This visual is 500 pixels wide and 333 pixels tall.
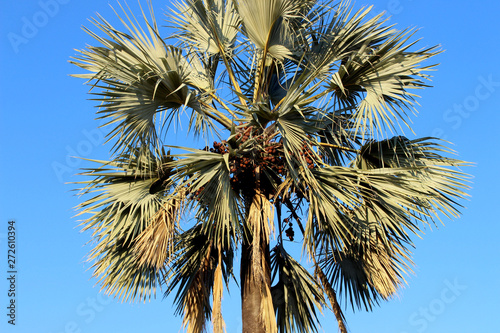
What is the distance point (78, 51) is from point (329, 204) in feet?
10.5

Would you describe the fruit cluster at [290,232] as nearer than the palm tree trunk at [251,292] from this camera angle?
No

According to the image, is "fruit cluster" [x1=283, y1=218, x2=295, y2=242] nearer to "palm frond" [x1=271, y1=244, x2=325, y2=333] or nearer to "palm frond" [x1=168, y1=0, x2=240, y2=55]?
"palm frond" [x1=271, y1=244, x2=325, y2=333]

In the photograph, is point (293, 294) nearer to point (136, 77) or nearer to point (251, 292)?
point (251, 292)

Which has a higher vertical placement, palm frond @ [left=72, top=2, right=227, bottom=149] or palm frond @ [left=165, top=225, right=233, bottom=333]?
palm frond @ [left=72, top=2, right=227, bottom=149]

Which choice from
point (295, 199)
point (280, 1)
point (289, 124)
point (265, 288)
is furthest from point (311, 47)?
point (265, 288)

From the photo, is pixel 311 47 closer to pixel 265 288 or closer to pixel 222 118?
pixel 222 118

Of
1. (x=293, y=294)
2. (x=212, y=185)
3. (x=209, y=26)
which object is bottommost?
(x=293, y=294)

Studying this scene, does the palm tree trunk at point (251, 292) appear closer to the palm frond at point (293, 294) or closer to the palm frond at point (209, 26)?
the palm frond at point (293, 294)

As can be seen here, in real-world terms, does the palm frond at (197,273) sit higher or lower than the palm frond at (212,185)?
lower

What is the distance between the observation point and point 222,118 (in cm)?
687

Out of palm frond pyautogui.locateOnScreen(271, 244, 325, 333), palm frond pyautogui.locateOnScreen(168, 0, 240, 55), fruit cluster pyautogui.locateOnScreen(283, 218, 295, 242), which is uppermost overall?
palm frond pyautogui.locateOnScreen(168, 0, 240, 55)

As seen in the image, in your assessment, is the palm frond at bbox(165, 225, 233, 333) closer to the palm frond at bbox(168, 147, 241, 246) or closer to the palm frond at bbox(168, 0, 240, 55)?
the palm frond at bbox(168, 147, 241, 246)

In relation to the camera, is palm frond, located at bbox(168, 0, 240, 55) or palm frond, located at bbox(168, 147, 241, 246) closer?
palm frond, located at bbox(168, 147, 241, 246)

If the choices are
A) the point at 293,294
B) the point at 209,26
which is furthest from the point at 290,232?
the point at 209,26
